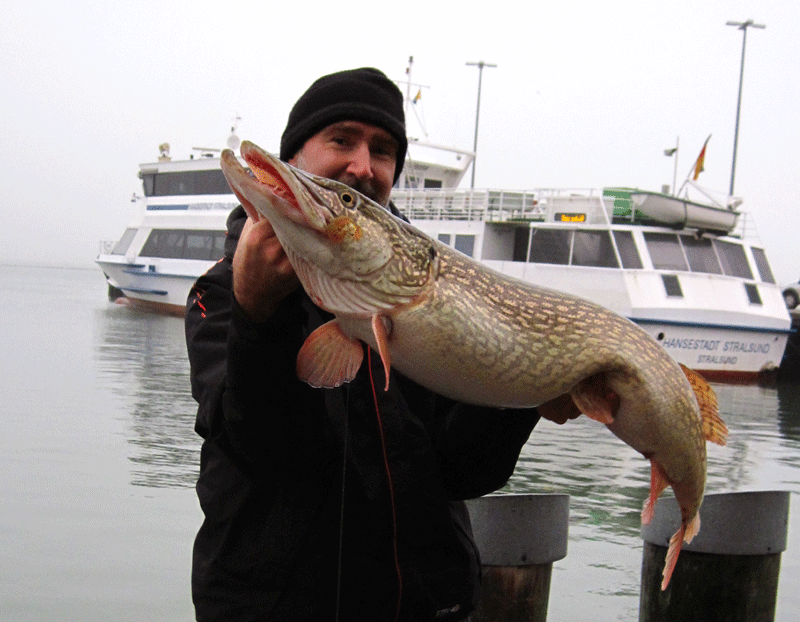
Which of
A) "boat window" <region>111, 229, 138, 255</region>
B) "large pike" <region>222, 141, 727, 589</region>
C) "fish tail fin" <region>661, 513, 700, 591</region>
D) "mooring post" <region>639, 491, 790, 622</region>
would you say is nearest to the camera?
"large pike" <region>222, 141, 727, 589</region>

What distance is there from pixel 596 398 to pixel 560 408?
12 cm

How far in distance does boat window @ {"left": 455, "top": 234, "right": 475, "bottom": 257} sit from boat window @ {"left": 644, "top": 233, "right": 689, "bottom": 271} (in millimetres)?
5052

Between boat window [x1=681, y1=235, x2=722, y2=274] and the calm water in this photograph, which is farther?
boat window [x1=681, y1=235, x2=722, y2=274]

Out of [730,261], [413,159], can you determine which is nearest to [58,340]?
[413,159]

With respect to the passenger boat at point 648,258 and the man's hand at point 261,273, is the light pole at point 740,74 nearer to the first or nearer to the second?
the passenger boat at point 648,258

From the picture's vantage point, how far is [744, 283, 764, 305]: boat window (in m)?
18.8

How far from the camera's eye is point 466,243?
2252cm

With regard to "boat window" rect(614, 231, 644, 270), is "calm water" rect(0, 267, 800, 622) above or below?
below

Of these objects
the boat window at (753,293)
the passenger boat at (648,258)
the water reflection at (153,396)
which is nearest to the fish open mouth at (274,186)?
the water reflection at (153,396)

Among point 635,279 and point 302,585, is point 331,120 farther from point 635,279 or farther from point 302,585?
point 635,279

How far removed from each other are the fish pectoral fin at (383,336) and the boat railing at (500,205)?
57.5 feet

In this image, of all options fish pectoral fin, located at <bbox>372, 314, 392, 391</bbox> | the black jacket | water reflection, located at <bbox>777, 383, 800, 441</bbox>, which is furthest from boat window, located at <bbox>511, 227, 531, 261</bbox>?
fish pectoral fin, located at <bbox>372, 314, 392, 391</bbox>

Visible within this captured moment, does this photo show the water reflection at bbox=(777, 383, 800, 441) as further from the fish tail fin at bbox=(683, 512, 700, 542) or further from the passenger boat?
the fish tail fin at bbox=(683, 512, 700, 542)

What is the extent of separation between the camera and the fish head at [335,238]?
1893 millimetres
